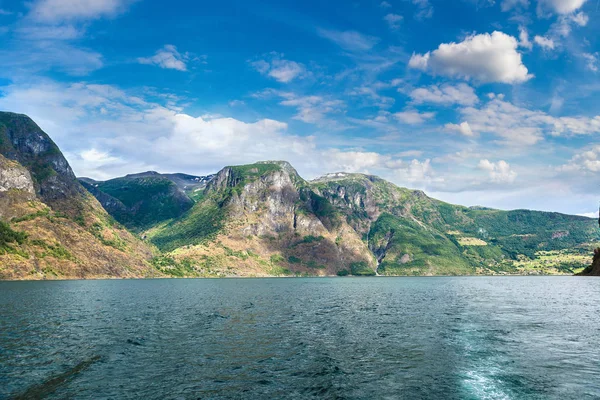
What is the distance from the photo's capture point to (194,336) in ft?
205

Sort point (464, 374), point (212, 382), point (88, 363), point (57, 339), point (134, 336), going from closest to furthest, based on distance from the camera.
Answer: point (212, 382) → point (464, 374) → point (88, 363) → point (57, 339) → point (134, 336)

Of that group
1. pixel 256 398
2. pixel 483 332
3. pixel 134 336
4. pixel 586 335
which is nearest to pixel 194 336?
pixel 134 336

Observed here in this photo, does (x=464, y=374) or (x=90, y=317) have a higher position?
(x=464, y=374)

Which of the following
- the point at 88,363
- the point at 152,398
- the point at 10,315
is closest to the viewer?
the point at 152,398

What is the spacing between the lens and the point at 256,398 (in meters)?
33.6

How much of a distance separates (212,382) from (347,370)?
14.9m

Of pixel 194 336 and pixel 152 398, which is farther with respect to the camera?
pixel 194 336

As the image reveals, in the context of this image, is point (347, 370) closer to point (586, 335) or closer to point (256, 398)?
point (256, 398)

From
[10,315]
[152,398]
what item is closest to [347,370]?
[152,398]

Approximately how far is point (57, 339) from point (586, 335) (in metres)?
83.9

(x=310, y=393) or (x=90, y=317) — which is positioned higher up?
(x=310, y=393)

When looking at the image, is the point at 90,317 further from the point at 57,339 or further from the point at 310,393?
the point at 310,393

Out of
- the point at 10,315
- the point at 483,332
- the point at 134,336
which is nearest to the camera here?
the point at 134,336

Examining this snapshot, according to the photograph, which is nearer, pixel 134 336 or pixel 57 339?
pixel 57 339
